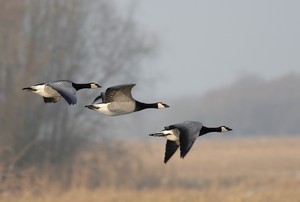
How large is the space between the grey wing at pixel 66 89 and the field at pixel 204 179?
10.9 metres

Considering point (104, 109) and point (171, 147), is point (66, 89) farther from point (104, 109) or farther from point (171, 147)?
point (171, 147)

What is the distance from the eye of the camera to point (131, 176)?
2556 centimetres

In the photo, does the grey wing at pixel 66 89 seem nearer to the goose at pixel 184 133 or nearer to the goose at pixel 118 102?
the goose at pixel 118 102

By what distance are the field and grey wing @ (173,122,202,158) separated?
10.8 meters

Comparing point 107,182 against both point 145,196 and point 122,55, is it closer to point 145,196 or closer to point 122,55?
point 122,55

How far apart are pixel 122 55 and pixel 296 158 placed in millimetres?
16318

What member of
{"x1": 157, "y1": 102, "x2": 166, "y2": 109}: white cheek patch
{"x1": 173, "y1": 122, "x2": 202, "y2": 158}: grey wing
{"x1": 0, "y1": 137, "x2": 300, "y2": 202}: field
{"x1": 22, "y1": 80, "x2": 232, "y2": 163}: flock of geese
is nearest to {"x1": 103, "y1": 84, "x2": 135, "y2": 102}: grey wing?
{"x1": 22, "y1": 80, "x2": 232, "y2": 163}: flock of geese

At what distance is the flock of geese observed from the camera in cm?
431

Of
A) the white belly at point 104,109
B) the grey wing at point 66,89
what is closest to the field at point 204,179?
the white belly at point 104,109

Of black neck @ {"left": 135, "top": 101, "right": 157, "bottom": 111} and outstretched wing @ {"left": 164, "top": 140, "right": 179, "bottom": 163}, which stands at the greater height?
black neck @ {"left": 135, "top": 101, "right": 157, "bottom": 111}

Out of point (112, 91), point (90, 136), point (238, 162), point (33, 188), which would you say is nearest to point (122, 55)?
point (90, 136)

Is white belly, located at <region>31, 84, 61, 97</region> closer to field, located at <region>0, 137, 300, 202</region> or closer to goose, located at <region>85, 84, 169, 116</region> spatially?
goose, located at <region>85, 84, 169, 116</region>

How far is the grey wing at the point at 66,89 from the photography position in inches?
166

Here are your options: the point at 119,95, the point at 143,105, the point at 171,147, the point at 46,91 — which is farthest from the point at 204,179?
the point at 46,91
